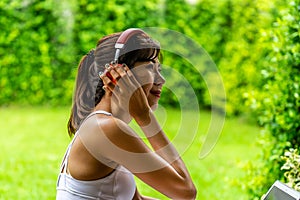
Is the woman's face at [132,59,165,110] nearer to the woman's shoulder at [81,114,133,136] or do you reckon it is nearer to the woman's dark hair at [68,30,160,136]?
the woman's dark hair at [68,30,160,136]

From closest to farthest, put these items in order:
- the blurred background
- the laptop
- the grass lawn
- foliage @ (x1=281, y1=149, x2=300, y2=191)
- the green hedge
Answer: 1. the laptop
2. foliage @ (x1=281, y1=149, x2=300, y2=191)
3. the grass lawn
4. the blurred background
5. the green hedge

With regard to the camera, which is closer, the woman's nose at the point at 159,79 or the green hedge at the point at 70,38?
the woman's nose at the point at 159,79

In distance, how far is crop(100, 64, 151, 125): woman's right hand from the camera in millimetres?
2264

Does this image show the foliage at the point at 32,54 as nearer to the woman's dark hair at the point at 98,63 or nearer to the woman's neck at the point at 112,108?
the woman's dark hair at the point at 98,63

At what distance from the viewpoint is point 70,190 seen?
2.35m

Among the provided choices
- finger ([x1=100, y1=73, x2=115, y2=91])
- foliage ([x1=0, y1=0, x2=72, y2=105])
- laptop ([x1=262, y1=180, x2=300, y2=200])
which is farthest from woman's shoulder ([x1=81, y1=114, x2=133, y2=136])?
foliage ([x1=0, y1=0, x2=72, y2=105])

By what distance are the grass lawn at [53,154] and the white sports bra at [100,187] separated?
1.80 metres

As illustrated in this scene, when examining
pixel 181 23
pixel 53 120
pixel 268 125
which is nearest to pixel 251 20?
pixel 181 23

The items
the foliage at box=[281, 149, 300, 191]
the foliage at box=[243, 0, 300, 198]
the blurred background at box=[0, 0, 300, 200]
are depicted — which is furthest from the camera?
the blurred background at box=[0, 0, 300, 200]

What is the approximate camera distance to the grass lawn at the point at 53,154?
5336 mm

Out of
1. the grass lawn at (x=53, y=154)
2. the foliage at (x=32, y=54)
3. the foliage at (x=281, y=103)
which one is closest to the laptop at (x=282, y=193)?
the foliage at (x=281, y=103)

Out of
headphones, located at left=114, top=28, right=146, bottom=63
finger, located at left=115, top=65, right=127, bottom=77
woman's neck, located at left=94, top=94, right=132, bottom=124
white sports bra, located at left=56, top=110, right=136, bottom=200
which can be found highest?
headphones, located at left=114, top=28, right=146, bottom=63

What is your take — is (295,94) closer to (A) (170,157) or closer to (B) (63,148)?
(A) (170,157)

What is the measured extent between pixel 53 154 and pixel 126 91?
14.1 ft
